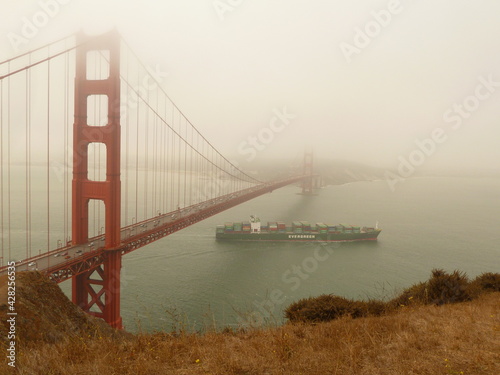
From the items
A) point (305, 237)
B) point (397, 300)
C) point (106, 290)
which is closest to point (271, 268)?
point (305, 237)

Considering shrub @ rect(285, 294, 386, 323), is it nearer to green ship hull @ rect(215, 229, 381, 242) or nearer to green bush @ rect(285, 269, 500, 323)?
green bush @ rect(285, 269, 500, 323)

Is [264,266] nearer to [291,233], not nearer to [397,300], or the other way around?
[291,233]

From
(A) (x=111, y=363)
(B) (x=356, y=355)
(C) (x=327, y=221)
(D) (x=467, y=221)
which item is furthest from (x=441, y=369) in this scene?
(D) (x=467, y=221)

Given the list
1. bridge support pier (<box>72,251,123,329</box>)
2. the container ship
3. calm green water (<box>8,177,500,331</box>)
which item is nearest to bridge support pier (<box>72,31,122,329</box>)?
bridge support pier (<box>72,251,123,329</box>)

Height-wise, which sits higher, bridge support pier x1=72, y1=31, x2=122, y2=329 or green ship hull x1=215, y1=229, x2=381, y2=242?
bridge support pier x1=72, y1=31, x2=122, y2=329

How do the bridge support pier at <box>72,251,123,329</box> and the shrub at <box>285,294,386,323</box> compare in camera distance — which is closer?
the shrub at <box>285,294,386,323</box>

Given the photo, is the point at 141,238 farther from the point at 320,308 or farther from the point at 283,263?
the point at 283,263
